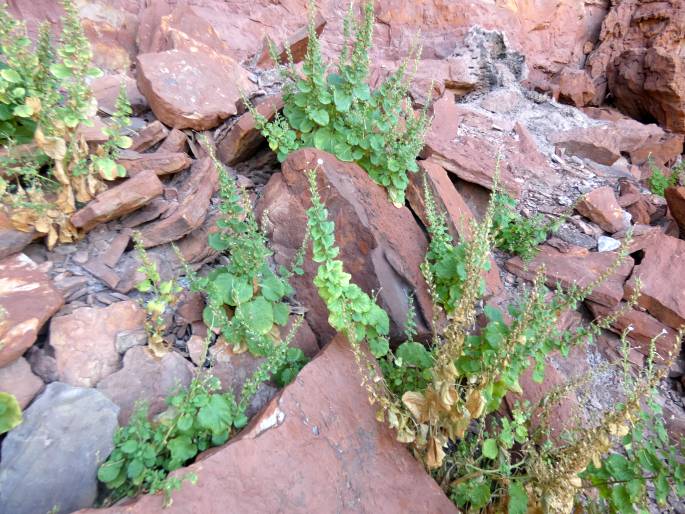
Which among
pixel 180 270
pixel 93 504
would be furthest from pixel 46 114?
pixel 93 504

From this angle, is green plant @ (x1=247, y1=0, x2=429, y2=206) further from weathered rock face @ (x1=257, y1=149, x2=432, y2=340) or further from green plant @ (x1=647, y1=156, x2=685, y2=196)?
green plant @ (x1=647, y1=156, x2=685, y2=196)

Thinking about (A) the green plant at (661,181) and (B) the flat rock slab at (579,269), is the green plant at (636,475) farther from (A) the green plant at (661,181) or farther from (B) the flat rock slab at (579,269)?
(A) the green plant at (661,181)

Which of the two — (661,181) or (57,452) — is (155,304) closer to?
(57,452)

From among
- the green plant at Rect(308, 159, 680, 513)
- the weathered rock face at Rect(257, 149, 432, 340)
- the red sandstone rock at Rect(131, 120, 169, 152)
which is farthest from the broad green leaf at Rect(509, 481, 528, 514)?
the red sandstone rock at Rect(131, 120, 169, 152)

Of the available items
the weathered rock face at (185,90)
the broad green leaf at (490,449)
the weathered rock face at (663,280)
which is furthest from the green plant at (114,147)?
the weathered rock face at (663,280)

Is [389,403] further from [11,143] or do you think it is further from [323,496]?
[11,143]
